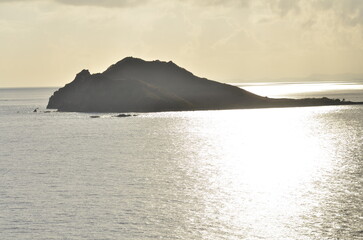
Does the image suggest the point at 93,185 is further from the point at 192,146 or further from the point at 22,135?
the point at 22,135

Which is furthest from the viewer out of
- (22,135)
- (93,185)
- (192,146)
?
(22,135)

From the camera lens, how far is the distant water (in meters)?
48.2

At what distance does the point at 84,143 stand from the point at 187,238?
82741 mm

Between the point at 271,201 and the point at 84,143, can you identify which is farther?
the point at 84,143

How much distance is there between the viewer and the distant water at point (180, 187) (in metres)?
48.2

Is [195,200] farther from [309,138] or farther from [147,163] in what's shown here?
[309,138]

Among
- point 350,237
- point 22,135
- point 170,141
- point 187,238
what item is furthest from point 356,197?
point 22,135

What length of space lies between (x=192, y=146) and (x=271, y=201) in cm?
6266

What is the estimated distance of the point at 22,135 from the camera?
14612 cm

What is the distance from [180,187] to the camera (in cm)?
6744

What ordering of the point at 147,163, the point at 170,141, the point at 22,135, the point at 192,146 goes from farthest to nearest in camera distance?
the point at 22,135, the point at 170,141, the point at 192,146, the point at 147,163

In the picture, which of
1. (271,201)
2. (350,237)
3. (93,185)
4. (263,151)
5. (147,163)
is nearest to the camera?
(350,237)

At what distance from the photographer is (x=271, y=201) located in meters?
59.1

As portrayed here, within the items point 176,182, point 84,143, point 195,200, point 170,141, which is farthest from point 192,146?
point 195,200
